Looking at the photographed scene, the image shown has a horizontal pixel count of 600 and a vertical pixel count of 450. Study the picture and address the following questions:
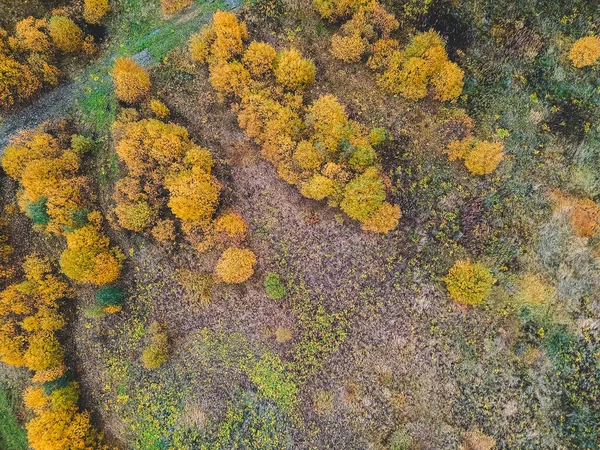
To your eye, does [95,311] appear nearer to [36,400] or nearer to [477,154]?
[36,400]

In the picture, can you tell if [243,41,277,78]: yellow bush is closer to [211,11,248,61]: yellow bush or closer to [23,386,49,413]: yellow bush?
[211,11,248,61]: yellow bush

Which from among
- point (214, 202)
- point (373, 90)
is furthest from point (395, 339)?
point (373, 90)

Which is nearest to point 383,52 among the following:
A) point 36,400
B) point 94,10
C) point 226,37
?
point 226,37

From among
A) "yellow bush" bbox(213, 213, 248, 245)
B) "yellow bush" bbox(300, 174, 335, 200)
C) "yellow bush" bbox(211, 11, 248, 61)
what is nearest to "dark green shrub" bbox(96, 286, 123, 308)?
"yellow bush" bbox(213, 213, 248, 245)

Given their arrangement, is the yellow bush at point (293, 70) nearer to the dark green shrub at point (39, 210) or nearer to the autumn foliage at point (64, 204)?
the autumn foliage at point (64, 204)

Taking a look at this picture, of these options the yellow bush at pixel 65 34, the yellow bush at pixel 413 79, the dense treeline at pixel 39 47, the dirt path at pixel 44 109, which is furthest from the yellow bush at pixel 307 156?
the yellow bush at pixel 65 34

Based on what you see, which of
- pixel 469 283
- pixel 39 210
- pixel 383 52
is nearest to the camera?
pixel 469 283
